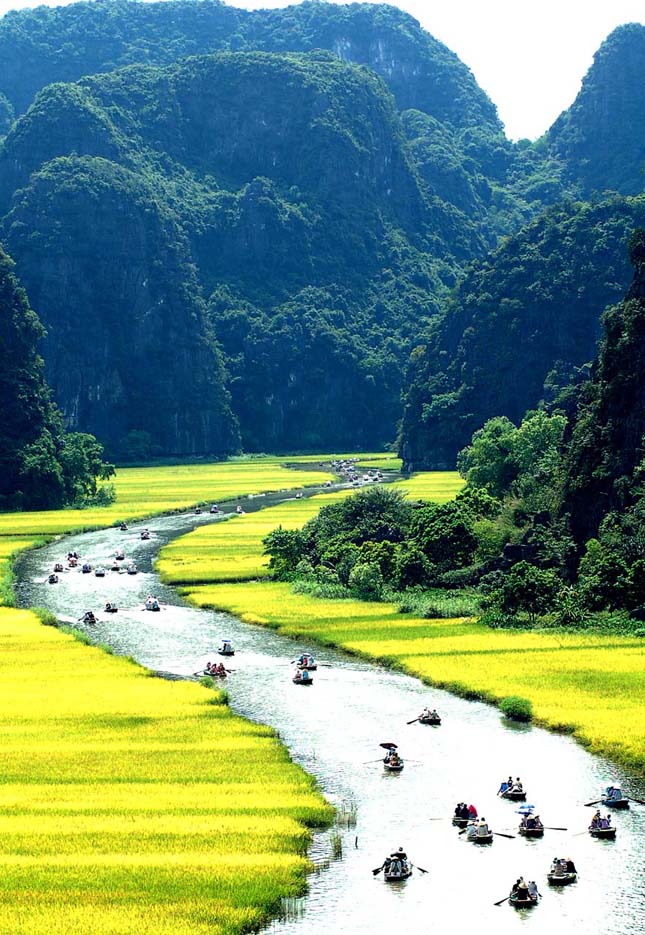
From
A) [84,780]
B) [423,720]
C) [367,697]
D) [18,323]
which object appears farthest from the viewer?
[18,323]

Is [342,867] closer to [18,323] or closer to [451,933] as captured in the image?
[451,933]

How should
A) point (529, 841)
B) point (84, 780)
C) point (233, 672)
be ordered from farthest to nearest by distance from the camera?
point (233, 672) → point (84, 780) → point (529, 841)

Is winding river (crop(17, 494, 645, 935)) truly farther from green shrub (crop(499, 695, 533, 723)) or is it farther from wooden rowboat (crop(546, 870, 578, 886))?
green shrub (crop(499, 695, 533, 723))

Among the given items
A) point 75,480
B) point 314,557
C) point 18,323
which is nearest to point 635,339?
point 314,557

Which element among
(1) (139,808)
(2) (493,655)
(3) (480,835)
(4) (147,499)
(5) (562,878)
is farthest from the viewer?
(4) (147,499)

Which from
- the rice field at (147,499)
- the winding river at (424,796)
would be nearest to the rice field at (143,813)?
the winding river at (424,796)

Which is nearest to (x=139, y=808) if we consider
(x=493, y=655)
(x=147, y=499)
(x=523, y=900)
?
(x=523, y=900)

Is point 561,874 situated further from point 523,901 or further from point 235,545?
point 235,545

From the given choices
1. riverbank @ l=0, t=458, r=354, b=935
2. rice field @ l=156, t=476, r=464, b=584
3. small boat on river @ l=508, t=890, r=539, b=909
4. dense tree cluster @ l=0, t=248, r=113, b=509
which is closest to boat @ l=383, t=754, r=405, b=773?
riverbank @ l=0, t=458, r=354, b=935
